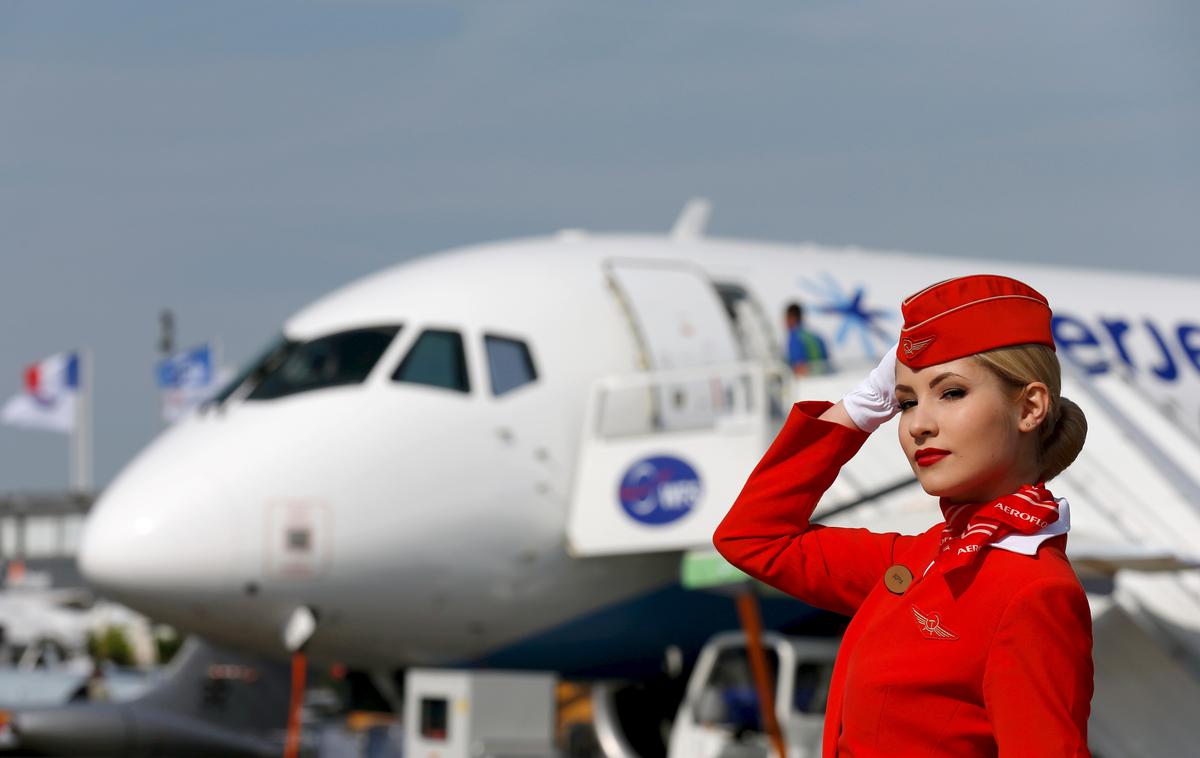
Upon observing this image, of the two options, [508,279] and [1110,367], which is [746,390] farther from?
[1110,367]

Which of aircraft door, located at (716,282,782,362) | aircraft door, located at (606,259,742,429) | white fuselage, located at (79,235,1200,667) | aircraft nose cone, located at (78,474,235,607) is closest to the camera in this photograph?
aircraft nose cone, located at (78,474,235,607)

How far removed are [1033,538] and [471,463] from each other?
29.7ft

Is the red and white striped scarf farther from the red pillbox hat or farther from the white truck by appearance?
the white truck

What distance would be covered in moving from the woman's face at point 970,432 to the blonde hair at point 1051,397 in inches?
0.6

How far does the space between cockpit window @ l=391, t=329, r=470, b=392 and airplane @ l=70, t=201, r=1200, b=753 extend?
1cm

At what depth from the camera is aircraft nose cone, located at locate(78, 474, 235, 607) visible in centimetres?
1055

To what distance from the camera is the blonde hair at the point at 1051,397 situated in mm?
2133

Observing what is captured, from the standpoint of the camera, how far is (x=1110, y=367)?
13117 millimetres

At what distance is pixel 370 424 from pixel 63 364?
3328 cm

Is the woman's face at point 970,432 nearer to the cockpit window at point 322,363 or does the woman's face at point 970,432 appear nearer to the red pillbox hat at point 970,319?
the red pillbox hat at point 970,319

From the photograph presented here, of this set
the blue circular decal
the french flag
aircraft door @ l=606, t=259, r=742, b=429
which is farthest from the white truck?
the french flag

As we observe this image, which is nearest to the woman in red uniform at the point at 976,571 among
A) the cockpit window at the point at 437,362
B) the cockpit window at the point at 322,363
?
the cockpit window at the point at 437,362

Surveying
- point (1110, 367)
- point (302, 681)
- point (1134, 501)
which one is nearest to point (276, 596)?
point (302, 681)

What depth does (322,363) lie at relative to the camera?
11602 mm
